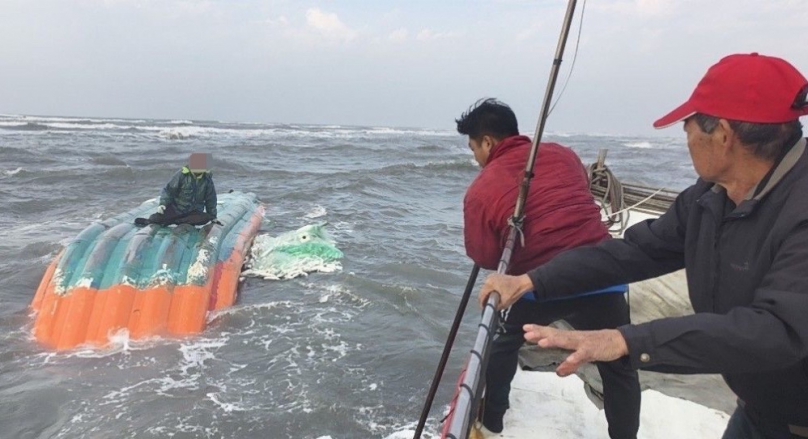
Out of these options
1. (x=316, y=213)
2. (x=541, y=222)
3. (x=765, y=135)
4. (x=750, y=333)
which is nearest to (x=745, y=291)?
(x=750, y=333)

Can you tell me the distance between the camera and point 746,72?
1.40m

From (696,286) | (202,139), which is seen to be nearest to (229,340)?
(696,286)

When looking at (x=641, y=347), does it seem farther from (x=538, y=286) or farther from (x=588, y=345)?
(x=538, y=286)

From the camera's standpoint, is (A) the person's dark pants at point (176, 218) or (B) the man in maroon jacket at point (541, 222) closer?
(B) the man in maroon jacket at point (541, 222)

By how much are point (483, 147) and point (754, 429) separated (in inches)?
65.7

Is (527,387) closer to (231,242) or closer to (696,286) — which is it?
(696,286)

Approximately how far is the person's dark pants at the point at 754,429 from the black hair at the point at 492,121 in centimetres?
158

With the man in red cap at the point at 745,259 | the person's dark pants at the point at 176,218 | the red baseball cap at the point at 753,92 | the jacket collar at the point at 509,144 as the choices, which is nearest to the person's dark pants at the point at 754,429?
the man in red cap at the point at 745,259

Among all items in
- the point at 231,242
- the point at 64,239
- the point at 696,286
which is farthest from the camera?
the point at 64,239

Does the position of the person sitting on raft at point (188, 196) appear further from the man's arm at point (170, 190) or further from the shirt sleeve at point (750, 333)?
the shirt sleeve at point (750, 333)

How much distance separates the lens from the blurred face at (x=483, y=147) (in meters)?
2.84

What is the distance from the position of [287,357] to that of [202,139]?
3286cm

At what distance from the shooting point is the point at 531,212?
2.61 metres

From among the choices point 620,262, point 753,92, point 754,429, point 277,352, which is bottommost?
point 277,352
